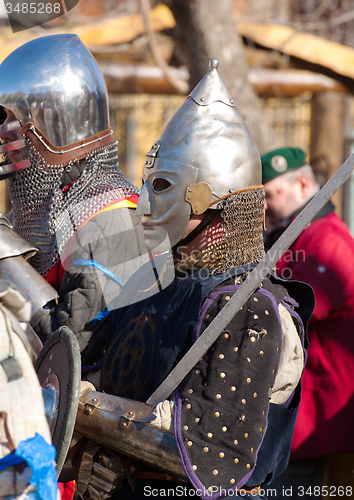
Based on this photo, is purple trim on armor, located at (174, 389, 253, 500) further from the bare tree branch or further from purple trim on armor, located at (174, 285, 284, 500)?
the bare tree branch

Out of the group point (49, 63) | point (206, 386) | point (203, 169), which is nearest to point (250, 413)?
point (206, 386)

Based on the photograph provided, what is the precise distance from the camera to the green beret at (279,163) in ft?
13.4

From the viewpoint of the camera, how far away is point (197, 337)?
1947 mm

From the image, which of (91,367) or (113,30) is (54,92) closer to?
(91,367)

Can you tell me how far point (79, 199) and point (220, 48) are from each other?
12.8 ft

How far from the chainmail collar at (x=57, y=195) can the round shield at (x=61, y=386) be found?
100 centimetres

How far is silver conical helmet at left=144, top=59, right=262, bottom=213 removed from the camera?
2.25 m

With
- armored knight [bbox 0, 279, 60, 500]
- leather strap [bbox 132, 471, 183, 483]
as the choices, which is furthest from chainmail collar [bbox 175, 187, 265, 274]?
armored knight [bbox 0, 279, 60, 500]

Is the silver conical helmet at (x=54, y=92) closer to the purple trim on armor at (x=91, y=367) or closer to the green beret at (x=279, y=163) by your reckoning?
the purple trim on armor at (x=91, y=367)

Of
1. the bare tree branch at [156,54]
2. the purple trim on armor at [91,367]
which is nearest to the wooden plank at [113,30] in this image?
the bare tree branch at [156,54]

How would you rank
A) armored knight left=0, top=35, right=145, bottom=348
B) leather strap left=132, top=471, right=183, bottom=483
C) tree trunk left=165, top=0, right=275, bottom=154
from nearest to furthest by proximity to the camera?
leather strap left=132, top=471, right=183, bottom=483 → armored knight left=0, top=35, right=145, bottom=348 → tree trunk left=165, top=0, right=275, bottom=154

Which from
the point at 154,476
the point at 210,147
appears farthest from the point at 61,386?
the point at 210,147

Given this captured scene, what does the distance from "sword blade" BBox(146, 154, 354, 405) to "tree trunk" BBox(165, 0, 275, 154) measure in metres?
4.16

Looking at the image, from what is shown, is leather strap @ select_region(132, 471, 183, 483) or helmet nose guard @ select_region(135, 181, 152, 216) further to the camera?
helmet nose guard @ select_region(135, 181, 152, 216)
